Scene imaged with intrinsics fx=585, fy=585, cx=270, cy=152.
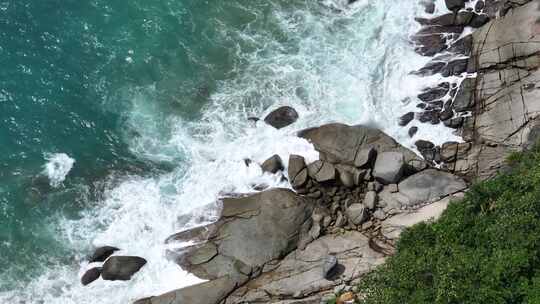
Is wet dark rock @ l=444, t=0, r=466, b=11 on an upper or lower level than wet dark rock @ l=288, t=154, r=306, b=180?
upper

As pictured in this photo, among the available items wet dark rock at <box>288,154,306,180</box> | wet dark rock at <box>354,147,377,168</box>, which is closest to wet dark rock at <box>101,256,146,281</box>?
wet dark rock at <box>288,154,306,180</box>

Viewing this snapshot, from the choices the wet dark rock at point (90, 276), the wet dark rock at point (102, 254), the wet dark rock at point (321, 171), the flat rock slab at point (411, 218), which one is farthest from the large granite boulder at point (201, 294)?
the flat rock slab at point (411, 218)

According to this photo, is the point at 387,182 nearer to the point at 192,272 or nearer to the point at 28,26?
the point at 192,272

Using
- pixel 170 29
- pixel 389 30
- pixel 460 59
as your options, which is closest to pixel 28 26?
pixel 170 29

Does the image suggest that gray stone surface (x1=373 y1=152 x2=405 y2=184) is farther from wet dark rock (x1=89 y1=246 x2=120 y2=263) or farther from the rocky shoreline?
wet dark rock (x1=89 y1=246 x2=120 y2=263)

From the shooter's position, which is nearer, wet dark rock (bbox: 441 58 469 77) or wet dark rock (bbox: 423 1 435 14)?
wet dark rock (bbox: 441 58 469 77)

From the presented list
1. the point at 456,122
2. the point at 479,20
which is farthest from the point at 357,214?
the point at 479,20
